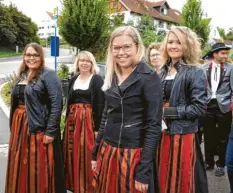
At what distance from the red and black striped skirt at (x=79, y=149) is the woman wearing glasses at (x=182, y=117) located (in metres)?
1.35

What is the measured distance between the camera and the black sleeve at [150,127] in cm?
230

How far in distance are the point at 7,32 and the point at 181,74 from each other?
47035mm

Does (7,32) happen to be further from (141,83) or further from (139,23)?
(141,83)

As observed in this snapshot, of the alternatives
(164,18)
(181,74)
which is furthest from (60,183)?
(164,18)

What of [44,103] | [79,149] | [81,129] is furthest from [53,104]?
[79,149]

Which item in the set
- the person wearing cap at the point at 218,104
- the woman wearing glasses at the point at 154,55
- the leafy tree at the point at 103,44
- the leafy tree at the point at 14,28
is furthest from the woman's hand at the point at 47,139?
the leafy tree at the point at 14,28

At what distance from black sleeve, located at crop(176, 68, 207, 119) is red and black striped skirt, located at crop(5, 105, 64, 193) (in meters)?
1.51

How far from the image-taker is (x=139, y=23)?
20.4 meters

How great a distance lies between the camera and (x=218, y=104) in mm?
4902

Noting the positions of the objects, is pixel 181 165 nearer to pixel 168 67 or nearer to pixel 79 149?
pixel 168 67

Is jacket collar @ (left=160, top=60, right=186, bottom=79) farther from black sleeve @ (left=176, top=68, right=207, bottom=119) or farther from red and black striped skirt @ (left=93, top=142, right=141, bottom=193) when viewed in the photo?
red and black striped skirt @ (left=93, top=142, right=141, bottom=193)

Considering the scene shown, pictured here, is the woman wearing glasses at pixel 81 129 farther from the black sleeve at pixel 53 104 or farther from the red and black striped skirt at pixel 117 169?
the red and black striped skirt at pixel 117 169

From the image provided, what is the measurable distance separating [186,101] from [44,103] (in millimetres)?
1528

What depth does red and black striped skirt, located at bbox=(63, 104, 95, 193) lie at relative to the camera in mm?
4180
